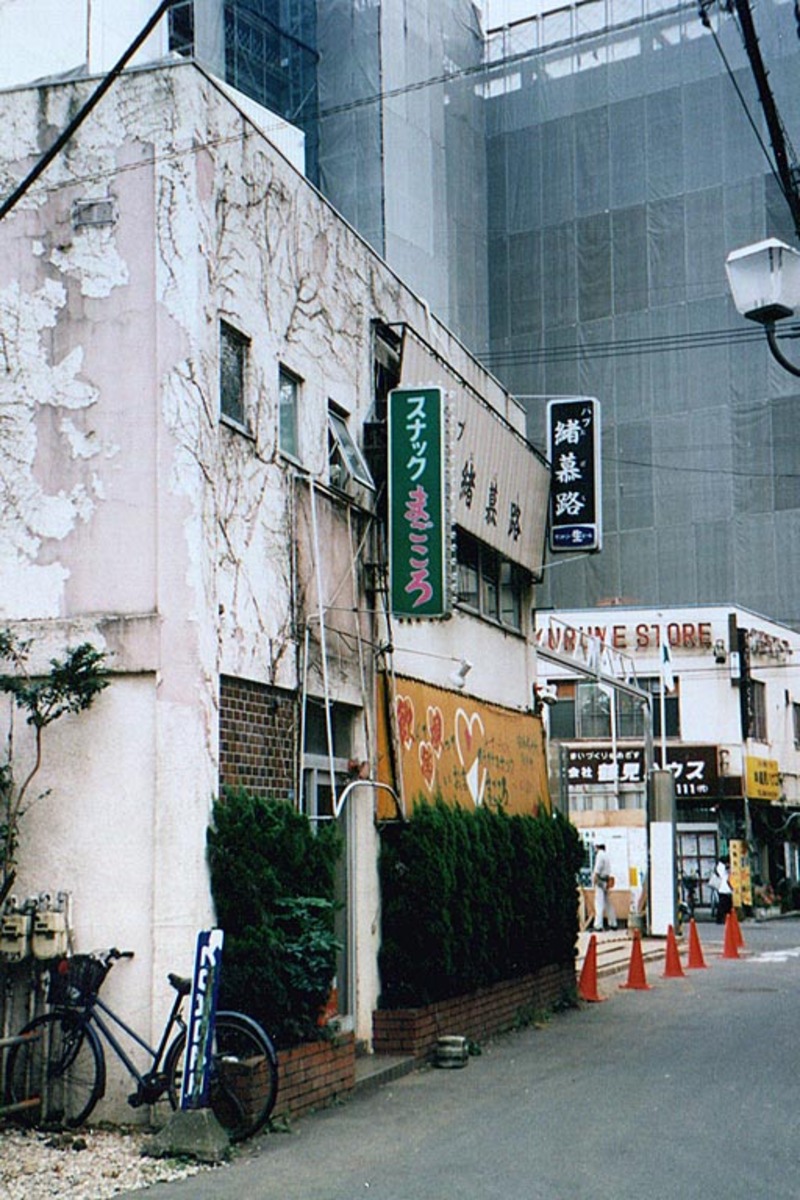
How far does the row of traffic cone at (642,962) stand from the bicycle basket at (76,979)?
35.7 ft

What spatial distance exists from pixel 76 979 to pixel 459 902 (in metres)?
5.61

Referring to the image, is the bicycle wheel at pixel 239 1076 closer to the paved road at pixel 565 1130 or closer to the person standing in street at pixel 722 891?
the paved road at pixel 565 1130

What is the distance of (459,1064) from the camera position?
14336 mm

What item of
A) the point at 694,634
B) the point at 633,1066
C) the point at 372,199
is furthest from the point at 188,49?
the point at 633,1066

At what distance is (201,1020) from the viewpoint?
995 cm

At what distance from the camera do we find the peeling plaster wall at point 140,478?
36.3ft

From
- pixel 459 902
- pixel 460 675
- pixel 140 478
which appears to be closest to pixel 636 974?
pixel 460 675

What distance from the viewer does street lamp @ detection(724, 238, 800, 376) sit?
35.6ft

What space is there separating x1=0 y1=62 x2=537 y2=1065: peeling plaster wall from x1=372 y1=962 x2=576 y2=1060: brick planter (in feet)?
12.1

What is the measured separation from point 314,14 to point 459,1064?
41981 mm

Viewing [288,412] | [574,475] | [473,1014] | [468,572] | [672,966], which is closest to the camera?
[288,412]

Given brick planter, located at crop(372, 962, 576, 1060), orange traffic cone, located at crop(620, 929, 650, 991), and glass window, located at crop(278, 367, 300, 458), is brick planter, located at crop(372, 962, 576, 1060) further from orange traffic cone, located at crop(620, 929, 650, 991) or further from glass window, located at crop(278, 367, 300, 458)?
glass window, located at crop(278, 367, 300, 458)

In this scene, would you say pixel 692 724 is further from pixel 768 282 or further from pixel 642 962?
pixel 768 282

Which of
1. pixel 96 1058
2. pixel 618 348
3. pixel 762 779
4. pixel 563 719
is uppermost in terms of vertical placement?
pixel 618 348
